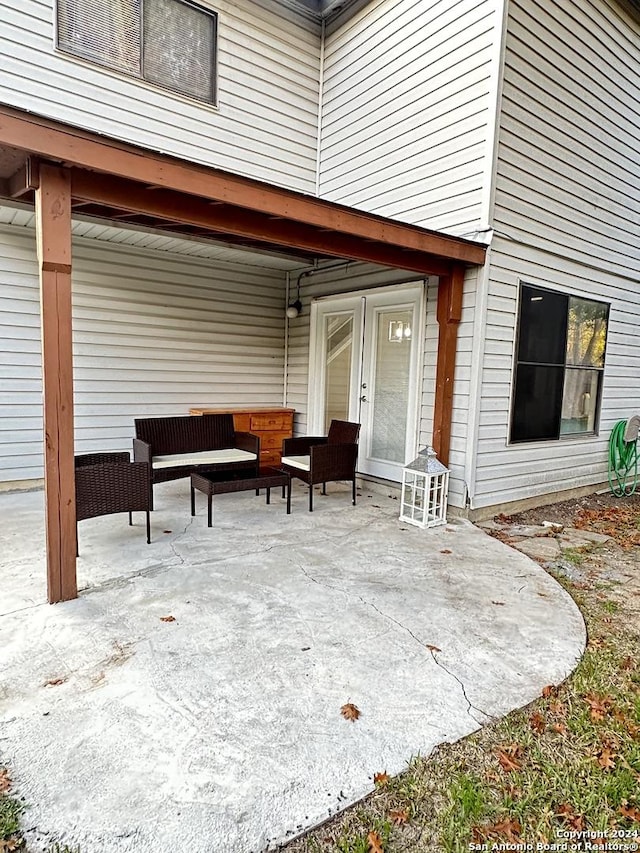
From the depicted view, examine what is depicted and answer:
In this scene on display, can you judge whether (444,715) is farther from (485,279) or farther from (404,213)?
(404,213)

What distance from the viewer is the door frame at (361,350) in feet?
17.7

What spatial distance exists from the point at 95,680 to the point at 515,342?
4.65 m

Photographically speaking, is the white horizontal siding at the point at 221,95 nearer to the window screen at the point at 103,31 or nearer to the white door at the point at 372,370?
the window screen at the point at 103,31

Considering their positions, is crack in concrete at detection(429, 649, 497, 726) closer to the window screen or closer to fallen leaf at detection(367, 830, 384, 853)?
fallen leaf at detection(367, 830, 384, 853)

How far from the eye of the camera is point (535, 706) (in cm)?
Answer: 215

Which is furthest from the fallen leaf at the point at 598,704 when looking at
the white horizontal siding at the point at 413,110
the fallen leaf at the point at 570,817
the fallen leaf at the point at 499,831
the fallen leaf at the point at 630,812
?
the white horizontal siding at the point at 413,110

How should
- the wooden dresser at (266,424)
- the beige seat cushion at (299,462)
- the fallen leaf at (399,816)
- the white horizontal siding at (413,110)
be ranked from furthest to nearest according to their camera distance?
the wooden dresser at (266,424)
the beige seat cushion at (299,462)
the white horizontal siding at (413,110)
the fallen leaf at (399,816)

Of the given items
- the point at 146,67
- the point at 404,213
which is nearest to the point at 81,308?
the point at 146,67

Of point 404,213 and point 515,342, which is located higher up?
point 404,213

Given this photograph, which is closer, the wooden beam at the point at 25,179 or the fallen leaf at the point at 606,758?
the fallen leaf at the point at 606,758

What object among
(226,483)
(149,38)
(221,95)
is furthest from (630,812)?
(149,38)

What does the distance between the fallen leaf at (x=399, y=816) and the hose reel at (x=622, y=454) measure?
6310 millimetres

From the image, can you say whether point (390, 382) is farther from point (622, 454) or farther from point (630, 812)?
point (630, 812)

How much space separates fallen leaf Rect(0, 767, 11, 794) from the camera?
1.63m
